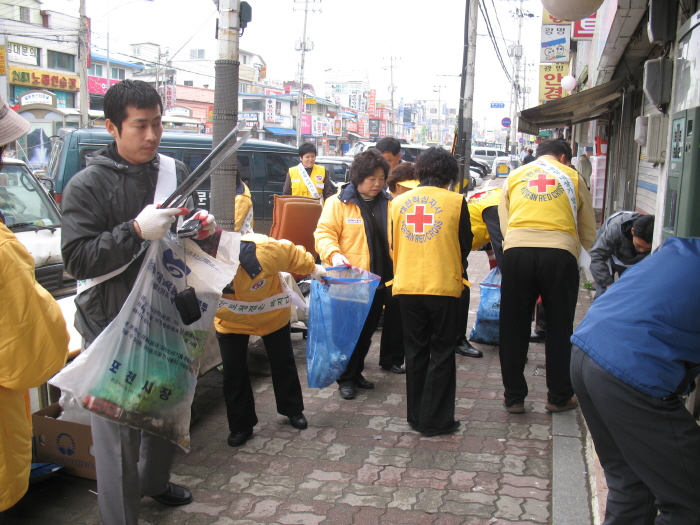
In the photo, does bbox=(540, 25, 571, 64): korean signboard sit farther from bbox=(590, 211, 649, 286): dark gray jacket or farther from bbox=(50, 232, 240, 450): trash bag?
bbox=(50, 232, 240, 450): trash bag

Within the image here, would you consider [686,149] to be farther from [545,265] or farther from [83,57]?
[83,57]

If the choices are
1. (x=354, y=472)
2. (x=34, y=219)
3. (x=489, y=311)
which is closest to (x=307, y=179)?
(x=34, y=219)

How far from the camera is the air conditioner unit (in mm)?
4754

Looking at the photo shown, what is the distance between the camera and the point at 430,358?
3980mm

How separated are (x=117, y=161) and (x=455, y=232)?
2120 millimetres

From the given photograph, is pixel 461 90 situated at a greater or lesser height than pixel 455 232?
greater

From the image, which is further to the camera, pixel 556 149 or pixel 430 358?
pixel 556 149

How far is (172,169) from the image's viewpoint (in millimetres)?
2838

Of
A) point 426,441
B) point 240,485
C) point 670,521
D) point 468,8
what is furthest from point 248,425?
point 468,8

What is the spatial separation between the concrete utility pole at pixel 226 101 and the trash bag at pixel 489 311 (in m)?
2.52

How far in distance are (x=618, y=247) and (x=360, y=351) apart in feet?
7.30

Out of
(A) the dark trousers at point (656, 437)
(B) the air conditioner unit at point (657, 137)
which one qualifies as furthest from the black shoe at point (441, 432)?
(B) the air conditioner unit at point (657, 137)

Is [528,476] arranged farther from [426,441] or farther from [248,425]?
[248,425]

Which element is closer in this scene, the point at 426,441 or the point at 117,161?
the point at 117,161
